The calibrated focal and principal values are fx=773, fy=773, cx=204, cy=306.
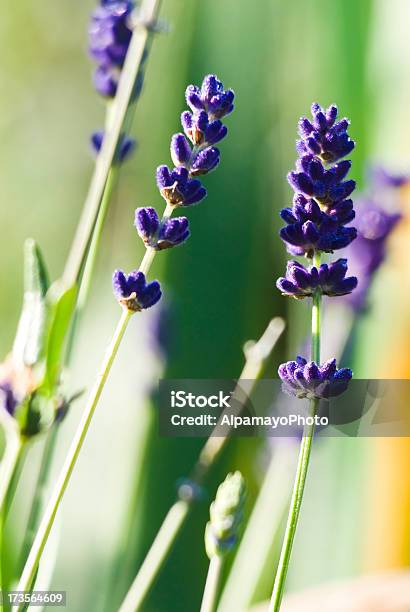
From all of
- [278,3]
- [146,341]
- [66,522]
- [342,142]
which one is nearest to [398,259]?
[146,341]

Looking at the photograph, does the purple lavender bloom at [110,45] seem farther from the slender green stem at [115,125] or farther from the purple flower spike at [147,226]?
the purple flower spike at [147,226]

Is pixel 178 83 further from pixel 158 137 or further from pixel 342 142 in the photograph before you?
pixel 342 142

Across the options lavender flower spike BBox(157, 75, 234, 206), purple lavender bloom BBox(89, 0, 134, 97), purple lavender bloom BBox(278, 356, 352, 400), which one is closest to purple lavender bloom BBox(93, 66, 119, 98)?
purple lavender bloom BBox(89, 0, 134, 97)

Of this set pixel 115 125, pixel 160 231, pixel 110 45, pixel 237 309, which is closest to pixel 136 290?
pixel 160 231

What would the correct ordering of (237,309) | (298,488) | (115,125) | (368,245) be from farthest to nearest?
(237,309) → (368,245) → (115,125) → (298,488)

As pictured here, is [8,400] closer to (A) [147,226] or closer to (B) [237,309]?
(A) [147,226]

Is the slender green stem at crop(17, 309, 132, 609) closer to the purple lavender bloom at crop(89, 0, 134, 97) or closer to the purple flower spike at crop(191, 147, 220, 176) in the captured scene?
the purple flower spike at crop(191, 147, 220, 176)
